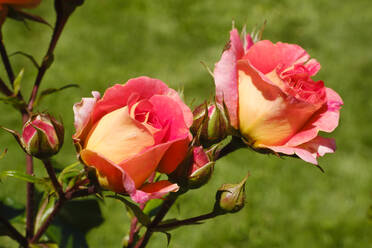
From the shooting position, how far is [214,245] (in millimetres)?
1980

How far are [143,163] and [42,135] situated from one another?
0.15m

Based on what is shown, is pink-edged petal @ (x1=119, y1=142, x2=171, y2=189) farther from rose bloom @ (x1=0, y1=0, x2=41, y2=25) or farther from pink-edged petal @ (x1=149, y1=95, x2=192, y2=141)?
rose bloom @ (x1=0, y1=0, x2=41, y2=25)

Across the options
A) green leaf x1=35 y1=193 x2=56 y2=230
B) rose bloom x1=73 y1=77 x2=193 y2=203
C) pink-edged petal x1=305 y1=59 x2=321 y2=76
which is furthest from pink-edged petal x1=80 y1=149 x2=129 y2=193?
green leaf x1=35 y1=193 x2=56 y2=230

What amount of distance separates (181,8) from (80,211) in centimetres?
231

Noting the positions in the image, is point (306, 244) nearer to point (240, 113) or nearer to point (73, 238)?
point (73, 238)

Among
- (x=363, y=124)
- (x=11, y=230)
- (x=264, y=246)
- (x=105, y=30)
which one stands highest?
(x=11, y=230)

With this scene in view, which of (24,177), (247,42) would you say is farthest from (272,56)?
(24,177)

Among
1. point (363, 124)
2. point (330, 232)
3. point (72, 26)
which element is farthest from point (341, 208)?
point (72, 26)

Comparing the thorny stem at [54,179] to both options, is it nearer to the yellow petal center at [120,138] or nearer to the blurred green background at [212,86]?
the yellow petal center at [120,138]

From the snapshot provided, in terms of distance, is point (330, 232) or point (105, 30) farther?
point (105, 30)

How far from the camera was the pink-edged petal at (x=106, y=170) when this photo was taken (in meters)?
0.58

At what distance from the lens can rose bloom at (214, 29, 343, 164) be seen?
0.67 meters

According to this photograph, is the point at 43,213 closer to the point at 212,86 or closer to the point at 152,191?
the point at 152,191

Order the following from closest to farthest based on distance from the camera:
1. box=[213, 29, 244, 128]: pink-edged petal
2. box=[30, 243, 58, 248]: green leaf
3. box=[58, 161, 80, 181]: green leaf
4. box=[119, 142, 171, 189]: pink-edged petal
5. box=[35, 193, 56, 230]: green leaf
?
box=[119, 142, 171, 189]: pink-edged petal → box=[213, 29, 244, 128]: pink-edged petal → box=[58, 161, 80, 181]: green leaf → box=[30, 243, 58, 248]: green leaf → box=[35, 193, 56, 230]: green leaf
